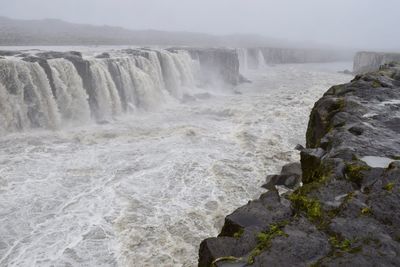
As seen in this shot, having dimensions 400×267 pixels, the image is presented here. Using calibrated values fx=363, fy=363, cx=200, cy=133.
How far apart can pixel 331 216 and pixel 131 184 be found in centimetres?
1017

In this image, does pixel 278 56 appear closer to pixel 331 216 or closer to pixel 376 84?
pixel 376 84

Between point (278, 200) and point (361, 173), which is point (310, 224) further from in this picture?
point (361, 173)

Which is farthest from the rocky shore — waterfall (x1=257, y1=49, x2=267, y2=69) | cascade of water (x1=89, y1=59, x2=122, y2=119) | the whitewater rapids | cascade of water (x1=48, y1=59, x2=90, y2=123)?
waterfall (x1=257, y1=49, x2=267, y2=69)

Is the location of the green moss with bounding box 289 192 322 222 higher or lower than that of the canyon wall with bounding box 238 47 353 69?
higher

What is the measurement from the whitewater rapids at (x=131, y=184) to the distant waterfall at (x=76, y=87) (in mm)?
1281

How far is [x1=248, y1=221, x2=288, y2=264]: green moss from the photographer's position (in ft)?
18.8

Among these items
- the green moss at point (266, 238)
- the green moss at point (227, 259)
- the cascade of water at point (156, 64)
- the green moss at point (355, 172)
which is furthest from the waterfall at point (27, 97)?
the green moss at point (355, 172)

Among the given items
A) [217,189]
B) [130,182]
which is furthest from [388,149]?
[130,182]

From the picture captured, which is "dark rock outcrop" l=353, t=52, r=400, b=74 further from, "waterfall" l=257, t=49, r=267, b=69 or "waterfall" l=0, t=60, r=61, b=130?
"waterfall" l=0, t=60, r=61, b=130

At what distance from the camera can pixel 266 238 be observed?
609 cm

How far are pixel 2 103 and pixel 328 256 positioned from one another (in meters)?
21.1

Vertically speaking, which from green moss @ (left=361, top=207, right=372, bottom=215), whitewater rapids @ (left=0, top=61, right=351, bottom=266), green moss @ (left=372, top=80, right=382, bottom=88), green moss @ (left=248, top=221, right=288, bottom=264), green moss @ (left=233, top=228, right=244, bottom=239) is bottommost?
whitewater rapids @ (left=0, top=61, right=351, bottom=266)

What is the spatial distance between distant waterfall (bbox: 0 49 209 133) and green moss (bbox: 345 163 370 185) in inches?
778

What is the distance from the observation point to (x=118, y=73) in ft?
96.3
